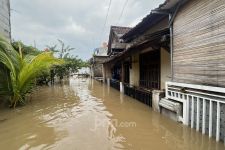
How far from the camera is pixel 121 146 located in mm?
3875

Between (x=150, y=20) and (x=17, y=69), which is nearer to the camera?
(x=17, y=69)

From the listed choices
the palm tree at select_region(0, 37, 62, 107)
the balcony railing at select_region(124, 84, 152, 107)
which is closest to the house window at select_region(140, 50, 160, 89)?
the balcony railing at select_region(124, 84, 152, 107)

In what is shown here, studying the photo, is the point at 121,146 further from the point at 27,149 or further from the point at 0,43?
the point at 0,43

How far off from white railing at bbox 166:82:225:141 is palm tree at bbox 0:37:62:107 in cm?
511

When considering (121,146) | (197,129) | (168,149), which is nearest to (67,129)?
(121,146)

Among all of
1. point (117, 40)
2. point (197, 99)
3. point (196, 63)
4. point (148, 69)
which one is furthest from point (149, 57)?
point (117, 40)

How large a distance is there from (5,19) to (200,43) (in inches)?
391

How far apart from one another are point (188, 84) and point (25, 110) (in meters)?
5.74

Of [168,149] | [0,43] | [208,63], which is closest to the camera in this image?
[168,149]

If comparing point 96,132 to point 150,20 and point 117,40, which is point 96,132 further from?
point 117,40

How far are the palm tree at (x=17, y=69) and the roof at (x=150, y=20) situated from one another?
15.1 ft

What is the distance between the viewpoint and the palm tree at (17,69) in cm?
690

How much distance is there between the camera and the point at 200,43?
4688 mm

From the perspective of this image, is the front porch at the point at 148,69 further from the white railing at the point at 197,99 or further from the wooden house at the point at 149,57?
the white railing at the point at 197,99
